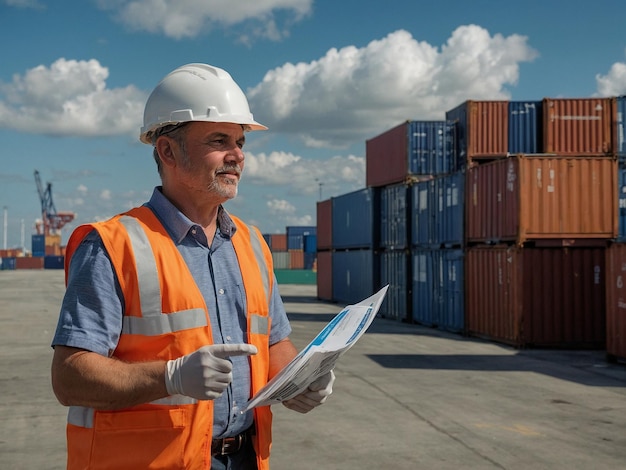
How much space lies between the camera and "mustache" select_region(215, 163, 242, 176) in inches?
100.0

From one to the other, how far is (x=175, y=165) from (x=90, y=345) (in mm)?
701

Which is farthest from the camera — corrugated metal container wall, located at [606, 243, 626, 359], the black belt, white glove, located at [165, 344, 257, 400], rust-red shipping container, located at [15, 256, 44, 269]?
rust-red shipping container, located at [15, 256, 44, 269]

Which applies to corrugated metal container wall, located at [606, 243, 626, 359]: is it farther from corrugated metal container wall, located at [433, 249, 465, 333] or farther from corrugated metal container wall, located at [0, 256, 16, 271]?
corrugated metal container wall, located at [0, 256, 16, 271]

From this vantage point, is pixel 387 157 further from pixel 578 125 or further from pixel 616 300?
pixel 616 300

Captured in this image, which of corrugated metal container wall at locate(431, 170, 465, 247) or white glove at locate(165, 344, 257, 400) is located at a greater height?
corrugated metal container wall at locate(431, 170, 465, 247)

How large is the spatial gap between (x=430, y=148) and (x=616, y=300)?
874cm

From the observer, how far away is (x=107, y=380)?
2131mm

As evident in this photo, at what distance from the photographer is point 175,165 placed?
258cm

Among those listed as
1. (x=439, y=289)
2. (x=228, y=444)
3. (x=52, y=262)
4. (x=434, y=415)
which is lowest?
Result: (x=434, y=415)

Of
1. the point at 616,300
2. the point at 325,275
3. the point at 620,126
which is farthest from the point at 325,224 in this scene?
the point at 616,300

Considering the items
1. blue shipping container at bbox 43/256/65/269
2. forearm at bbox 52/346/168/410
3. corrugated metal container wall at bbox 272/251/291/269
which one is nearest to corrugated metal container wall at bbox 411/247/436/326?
forearm at bbox 52/346/168/410

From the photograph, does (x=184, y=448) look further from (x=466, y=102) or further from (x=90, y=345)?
(x=466, y=102)

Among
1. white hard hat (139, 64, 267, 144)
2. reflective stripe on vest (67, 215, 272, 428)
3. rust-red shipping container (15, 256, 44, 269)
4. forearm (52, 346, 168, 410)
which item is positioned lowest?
rust-red shipping container (15, 256, 44, 269)

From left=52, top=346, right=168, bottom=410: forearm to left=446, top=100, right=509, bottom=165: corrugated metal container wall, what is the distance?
1692 cm
